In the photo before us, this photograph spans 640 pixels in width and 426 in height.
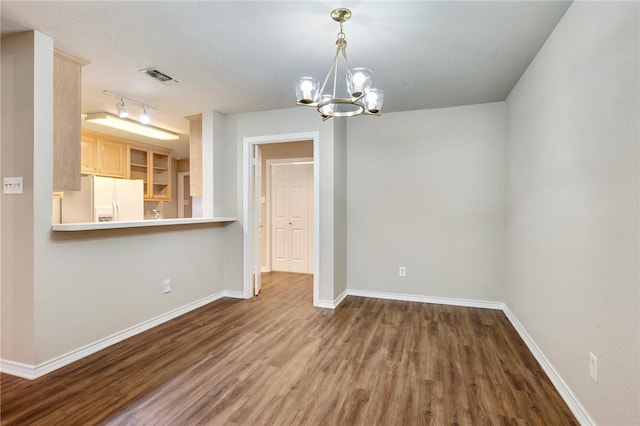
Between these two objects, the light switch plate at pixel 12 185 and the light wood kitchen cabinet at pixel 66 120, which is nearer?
the light switch plate at pixel 12 185

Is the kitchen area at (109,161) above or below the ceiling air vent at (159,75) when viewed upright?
below

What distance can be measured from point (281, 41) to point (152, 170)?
16.9 ft

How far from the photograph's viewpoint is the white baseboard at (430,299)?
385cm

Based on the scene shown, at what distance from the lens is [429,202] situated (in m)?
4.04

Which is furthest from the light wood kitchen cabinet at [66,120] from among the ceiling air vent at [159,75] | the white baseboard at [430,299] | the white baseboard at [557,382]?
the white baseboard at [557,382]

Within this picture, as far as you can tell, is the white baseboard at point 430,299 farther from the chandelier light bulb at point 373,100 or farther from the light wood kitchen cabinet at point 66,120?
the light wood kitchen cabinet at point 66,120

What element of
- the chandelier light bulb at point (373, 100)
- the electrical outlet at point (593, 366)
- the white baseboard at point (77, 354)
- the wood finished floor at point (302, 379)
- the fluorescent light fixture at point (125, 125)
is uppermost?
the fluorescent light fixture at point (125, 125)

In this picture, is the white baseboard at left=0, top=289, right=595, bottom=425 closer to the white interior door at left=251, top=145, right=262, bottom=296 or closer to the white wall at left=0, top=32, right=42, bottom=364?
the white wall at left=0, top=32, right=42, bottom=364

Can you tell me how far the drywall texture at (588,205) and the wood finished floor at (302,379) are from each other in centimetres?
40

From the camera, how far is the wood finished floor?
187 cm

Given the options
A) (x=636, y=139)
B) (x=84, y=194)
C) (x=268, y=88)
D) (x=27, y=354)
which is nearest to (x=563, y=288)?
(x=636, y=139)

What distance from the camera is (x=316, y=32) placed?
7.34 feet

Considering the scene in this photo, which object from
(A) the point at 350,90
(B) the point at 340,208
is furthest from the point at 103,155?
(A) the point at 350,90

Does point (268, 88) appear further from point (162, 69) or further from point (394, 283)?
point (394, 283)
